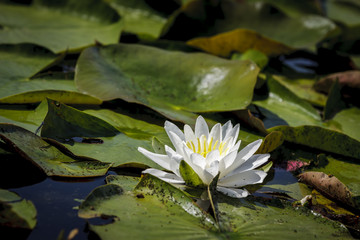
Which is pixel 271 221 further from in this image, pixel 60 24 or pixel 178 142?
pixel 60 24

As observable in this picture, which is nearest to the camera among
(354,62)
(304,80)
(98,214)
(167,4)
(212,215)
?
(98,214)

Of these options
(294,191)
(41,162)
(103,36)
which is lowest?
(294,191)

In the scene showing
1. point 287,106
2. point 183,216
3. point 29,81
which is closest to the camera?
point 183,216

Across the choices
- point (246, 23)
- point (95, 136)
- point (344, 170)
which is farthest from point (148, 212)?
point (246, 23)

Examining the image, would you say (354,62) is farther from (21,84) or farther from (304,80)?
(21,84)

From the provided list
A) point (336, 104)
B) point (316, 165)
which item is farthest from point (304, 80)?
point (316, 165)

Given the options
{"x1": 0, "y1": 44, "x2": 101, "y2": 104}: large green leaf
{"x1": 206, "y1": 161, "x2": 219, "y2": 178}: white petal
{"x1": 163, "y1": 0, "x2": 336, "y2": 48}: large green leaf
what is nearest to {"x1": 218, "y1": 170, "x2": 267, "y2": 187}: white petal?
{"x1": 206, "y1": 161, "x2": 219, "y2": 178}: white petal

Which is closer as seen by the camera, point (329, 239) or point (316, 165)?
point (329, 239)
